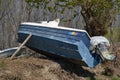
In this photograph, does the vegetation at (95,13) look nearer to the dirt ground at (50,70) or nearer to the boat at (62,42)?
the boat at (62,42)

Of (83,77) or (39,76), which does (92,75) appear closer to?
(83,77)

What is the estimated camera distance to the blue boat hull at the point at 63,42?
10438mm

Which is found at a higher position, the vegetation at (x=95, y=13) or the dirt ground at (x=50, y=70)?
the vegetation at (x=95, y=13)

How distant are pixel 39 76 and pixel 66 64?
1.66 meters

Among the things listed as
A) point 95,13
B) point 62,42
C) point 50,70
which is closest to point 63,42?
point 62,42

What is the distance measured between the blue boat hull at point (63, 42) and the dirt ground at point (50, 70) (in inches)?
17.5

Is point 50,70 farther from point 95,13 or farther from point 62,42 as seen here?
point 95,13

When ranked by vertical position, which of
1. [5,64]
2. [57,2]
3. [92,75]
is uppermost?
[57,2]

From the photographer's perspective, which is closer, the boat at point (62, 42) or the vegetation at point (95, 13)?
the boat at point (62, 42)

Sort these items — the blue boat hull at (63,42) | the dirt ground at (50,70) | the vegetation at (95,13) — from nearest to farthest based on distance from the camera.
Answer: the dirt ground at (50,70), the blue boat hull at (63,42), the vegetation at (95,13)

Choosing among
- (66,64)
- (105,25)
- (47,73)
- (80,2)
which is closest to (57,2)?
(80,2)

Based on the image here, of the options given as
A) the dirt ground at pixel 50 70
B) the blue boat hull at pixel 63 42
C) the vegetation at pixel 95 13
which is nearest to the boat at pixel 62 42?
the blue boat hull at pixel 63 42

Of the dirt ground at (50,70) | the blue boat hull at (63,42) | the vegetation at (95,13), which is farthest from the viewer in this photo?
the vegetation at (95,13)

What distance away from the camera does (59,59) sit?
11555 mm
